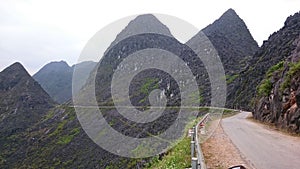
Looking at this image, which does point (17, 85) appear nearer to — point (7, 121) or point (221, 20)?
point (7, 121)

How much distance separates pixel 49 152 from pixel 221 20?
345 ft

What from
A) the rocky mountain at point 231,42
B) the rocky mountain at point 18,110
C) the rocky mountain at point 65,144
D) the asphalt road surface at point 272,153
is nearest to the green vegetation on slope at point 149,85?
the rocky mountain at point 65,144

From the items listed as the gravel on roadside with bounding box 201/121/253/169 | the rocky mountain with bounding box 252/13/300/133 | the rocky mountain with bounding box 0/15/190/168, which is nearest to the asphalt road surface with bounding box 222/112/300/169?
the gravel on roadside with bounding box 201/121/253/169

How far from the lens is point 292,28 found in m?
77.8

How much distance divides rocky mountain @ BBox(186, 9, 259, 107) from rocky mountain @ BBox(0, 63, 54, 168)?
78.8m

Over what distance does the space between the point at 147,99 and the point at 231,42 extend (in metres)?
49.7

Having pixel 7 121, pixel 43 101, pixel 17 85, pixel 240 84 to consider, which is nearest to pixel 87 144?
pixel 240 84

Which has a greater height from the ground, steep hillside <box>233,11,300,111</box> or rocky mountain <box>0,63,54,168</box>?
steep hillside <box>233,11,300,111</box>

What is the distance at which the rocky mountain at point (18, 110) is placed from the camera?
473ft

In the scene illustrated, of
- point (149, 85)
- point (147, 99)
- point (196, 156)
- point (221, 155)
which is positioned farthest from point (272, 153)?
point (149, 85)

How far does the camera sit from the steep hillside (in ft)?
215

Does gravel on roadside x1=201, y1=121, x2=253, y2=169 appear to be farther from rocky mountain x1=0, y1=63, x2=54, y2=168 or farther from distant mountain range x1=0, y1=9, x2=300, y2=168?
rocky mountain x1=0, y1=63, x2=54, y2=168

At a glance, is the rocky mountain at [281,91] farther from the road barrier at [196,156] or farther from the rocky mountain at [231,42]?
the rocky mountain at [231,42]

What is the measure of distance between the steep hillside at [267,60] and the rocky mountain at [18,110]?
8861cm
